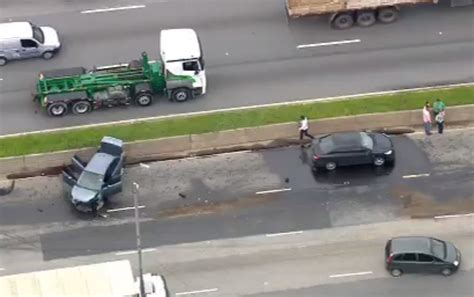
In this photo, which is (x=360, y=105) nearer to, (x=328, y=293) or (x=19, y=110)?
(x=328, y=293)

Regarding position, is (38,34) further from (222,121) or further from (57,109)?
(222,121)

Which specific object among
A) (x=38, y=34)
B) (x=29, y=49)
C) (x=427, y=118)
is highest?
(x=38, y=34)

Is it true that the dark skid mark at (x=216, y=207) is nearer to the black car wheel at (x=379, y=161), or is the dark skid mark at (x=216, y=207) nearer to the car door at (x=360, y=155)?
the car door at (x=360, y=155)

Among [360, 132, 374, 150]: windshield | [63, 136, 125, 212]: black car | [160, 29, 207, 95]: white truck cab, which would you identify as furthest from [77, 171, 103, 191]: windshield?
[360, 132, 374, 150]: windshield

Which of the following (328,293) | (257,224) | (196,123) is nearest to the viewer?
(328,293)

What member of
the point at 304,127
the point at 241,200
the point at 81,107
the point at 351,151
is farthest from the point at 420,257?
the point at 81,107

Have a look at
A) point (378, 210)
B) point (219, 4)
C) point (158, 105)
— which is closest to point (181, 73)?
point (158, 105)
